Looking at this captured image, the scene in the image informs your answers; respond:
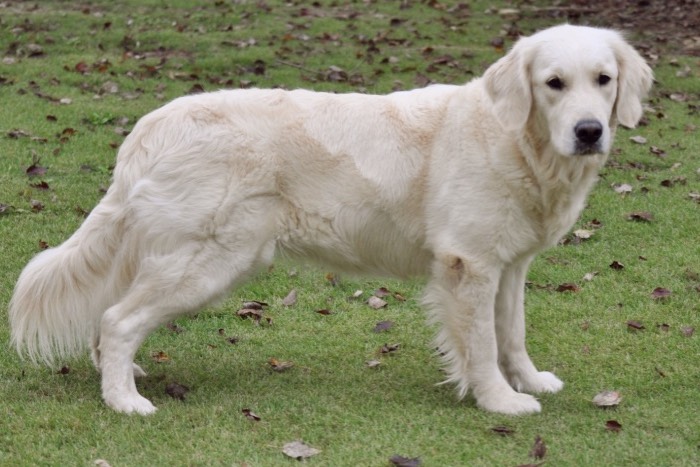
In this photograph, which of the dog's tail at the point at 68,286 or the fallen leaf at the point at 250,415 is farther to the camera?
the dog's tail at the point at 68,286

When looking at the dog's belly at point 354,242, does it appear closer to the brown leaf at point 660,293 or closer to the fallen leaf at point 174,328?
the fallen leaf at point 174,328

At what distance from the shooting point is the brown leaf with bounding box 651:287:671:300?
21.1 ft

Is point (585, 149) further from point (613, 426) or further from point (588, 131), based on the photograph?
point (613, 426)

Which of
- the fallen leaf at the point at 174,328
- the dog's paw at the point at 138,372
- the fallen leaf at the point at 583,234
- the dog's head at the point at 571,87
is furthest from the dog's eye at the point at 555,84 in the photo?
the fallen leaf at the point at 583,234

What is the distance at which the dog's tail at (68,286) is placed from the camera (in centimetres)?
494

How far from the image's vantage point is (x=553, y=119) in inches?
183

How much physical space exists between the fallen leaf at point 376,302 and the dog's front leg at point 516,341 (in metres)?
1.26

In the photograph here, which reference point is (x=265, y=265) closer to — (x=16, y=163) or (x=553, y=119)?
(x=553, y=119)

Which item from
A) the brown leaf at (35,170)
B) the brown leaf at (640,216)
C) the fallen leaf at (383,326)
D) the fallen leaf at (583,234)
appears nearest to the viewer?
the fallen leaf at (383,326)

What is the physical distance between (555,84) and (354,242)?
4.12ft

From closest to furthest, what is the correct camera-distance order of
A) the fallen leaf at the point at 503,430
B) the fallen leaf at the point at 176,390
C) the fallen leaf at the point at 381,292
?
1. the fallen leaf at the point at 503,430
2. the fallen leaf at the point at 176,390
3. the fallen leaf at the point at 381,292

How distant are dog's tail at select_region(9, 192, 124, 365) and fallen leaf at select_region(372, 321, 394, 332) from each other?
1713 millimetres

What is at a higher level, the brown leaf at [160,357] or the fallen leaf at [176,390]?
the fallen leaf at [176,390]

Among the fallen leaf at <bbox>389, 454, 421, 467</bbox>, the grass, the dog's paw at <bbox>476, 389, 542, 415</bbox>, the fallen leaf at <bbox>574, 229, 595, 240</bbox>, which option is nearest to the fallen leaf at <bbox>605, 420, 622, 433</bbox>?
the grass
